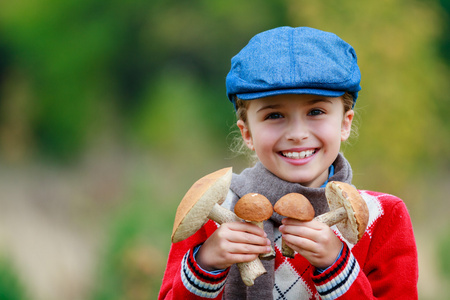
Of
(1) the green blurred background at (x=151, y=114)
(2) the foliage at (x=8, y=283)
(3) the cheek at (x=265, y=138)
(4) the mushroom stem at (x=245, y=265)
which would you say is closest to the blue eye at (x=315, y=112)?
(3) the cheek at (x=265, y=138)

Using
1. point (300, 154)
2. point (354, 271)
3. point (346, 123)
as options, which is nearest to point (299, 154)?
point (300, 154)

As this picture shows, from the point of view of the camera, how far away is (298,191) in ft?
4.84

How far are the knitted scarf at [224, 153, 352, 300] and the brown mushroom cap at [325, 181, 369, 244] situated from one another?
202 millimetres

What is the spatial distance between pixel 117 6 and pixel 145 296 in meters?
4.73

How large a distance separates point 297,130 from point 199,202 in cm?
36

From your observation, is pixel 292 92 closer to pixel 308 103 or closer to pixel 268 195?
pixel 308 103

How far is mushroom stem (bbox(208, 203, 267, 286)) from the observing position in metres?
1.25

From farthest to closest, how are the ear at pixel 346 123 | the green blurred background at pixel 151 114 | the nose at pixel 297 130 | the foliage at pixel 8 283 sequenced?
the green blurred background at pixel 151 114 → the foliage at pixel 8 283 → the ear at pixel 346 123 → the nose at pixel 297 130

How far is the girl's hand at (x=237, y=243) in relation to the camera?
4.09 feet

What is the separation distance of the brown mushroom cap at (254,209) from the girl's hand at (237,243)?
0.04m

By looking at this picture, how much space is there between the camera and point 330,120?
1.45 m

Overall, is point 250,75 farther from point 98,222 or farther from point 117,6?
point 117,6

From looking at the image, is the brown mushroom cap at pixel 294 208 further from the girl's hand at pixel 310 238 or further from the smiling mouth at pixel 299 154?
the smiling mouth at pixel 299 154

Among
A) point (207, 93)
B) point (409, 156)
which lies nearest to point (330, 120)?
point (409, 156)
